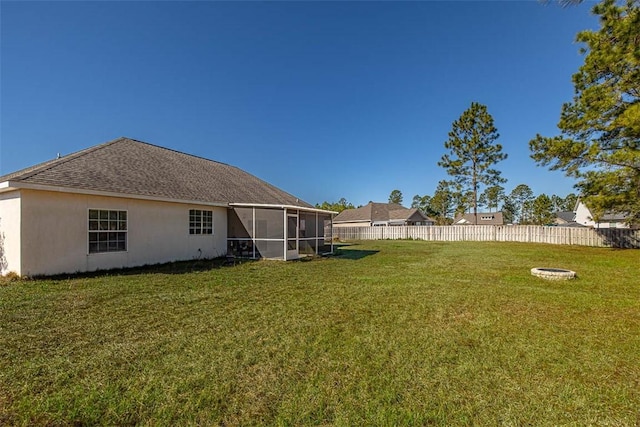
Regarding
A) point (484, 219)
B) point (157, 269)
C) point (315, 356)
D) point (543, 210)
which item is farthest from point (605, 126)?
point (484, 219)

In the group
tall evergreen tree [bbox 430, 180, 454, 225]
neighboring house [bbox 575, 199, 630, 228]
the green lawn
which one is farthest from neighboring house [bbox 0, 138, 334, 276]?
tall evergreen tree [bbox 430, 180, 454, 225]

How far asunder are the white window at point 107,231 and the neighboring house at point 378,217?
31907 mm

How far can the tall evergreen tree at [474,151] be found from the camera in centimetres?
2670

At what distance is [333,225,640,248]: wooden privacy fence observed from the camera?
18.5 m

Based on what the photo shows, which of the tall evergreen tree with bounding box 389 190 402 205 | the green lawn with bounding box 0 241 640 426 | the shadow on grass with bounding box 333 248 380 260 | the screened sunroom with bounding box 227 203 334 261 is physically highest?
the tall evergreen tree with bounding box 389 190 402 205

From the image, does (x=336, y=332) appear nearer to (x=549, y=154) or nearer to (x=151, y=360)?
(x=151, y=360)

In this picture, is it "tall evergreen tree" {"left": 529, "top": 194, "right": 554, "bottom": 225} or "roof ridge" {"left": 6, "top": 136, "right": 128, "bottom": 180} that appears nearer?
"roof ridge" {"left": 6, "top": 136, "right": 128, "bottom": 180}

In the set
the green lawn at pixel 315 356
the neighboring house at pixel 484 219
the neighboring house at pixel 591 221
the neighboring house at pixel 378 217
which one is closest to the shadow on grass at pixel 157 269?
the green lawn at pixel 315 356

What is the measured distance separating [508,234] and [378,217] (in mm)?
18165

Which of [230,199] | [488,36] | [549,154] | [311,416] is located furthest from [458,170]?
[311,416]

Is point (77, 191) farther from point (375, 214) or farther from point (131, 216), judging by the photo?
point (375, 214)

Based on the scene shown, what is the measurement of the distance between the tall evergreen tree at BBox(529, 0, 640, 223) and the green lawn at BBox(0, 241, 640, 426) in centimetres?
1123

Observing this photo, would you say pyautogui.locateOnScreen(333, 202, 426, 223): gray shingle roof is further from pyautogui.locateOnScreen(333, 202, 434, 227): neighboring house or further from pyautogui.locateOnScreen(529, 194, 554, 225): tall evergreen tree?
pyautogui.locateOnScreen(529, 194, 554, 225): tall evergreen tree

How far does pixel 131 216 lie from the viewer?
370 inches
